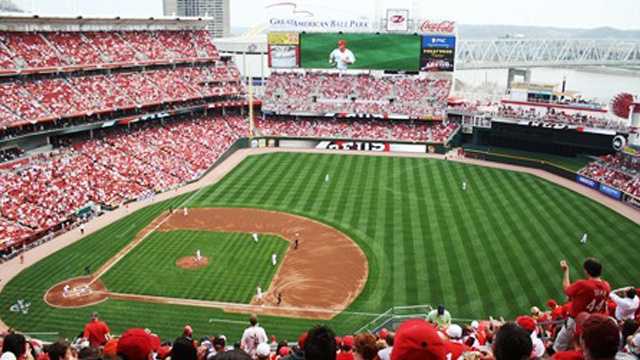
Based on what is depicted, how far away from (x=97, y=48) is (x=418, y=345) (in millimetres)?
52175

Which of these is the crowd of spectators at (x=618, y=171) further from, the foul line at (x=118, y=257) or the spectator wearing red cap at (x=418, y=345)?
the spectator wearing red cap at (x=418, y=345)

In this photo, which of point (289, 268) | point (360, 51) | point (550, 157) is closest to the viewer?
point (289, 268)

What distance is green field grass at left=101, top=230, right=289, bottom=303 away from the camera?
87.9 ft

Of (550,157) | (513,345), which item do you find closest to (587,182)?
(550,157)

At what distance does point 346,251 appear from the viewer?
31.7m

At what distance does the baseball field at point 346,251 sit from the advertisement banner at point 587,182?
2.40m

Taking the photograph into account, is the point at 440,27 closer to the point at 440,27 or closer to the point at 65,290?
the point at 440,27

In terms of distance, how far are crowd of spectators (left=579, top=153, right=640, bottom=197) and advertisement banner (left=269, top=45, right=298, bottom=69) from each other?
32887mm

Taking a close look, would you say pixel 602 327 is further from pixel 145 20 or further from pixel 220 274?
pixel 145 20

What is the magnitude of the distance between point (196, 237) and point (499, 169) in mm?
29143

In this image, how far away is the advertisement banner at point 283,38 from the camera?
61.9 meters

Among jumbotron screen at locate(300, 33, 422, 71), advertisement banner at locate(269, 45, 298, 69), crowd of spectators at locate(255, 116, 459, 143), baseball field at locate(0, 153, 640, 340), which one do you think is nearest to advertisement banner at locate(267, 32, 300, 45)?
advertisement banner at locate(269, 45, 298, 69)

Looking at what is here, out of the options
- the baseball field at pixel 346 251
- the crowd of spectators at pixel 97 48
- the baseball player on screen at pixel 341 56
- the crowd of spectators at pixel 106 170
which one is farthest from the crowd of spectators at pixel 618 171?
the crowd of spectators at pixel 97 48

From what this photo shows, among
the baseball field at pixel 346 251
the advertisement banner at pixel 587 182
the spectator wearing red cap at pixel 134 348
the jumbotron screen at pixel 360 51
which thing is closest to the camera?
the spectator wearing red cap at pixel 134 348
